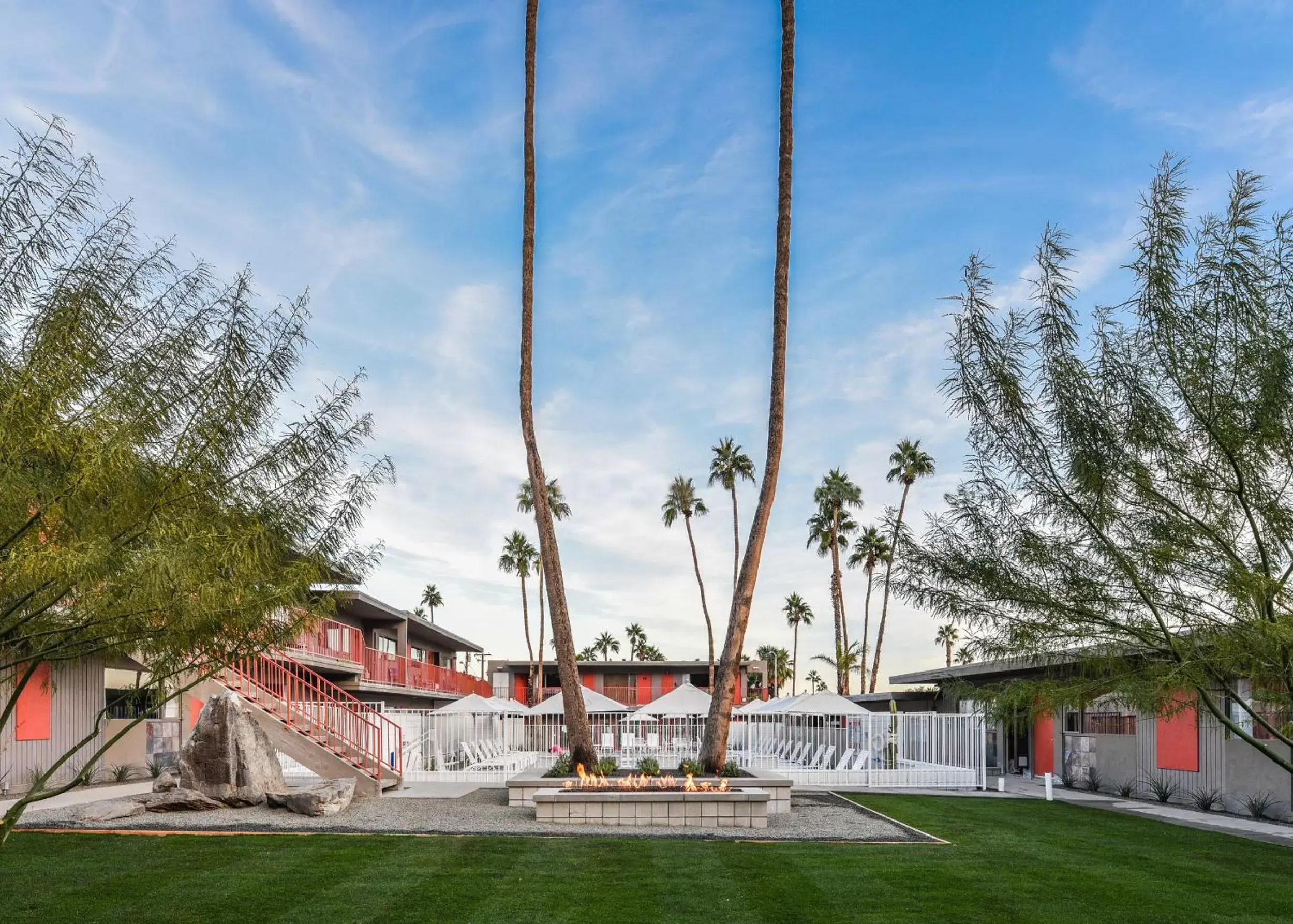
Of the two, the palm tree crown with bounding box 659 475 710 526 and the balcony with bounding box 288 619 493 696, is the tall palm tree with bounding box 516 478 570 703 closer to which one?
the palm tree crown with bounding box 659 475 710 526

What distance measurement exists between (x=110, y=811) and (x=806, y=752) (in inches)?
727

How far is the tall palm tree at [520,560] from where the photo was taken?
6519cm

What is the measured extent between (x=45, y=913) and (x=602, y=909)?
16.2ft

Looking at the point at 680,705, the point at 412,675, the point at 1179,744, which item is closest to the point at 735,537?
the point at 412,675

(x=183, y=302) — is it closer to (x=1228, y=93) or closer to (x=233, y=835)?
(x=233, y=835)

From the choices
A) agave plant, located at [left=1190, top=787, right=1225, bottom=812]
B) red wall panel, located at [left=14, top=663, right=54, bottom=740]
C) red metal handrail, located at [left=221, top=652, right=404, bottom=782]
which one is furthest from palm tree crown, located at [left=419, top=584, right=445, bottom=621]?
agave plant, located at [left=1190, top=787, right=1225, bottom=812]

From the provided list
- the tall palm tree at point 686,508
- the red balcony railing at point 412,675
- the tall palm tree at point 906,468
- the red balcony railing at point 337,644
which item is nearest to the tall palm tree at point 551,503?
the tall palm tree at point 686,508

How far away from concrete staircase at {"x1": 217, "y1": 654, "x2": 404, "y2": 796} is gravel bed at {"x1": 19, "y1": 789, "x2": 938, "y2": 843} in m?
2.36

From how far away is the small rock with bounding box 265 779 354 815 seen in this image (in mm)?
16266

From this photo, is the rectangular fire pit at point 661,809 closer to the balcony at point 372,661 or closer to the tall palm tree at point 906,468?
the balcony at point 372,661

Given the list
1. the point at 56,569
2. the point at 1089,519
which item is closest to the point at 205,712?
the point at 56,569

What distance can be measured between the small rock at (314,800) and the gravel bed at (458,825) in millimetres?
121

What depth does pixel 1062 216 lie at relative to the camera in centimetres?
794

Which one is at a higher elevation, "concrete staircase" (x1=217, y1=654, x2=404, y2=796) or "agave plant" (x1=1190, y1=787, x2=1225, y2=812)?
"concrete staircase" (x1=217, y1=654, x2=404, y2=796)
